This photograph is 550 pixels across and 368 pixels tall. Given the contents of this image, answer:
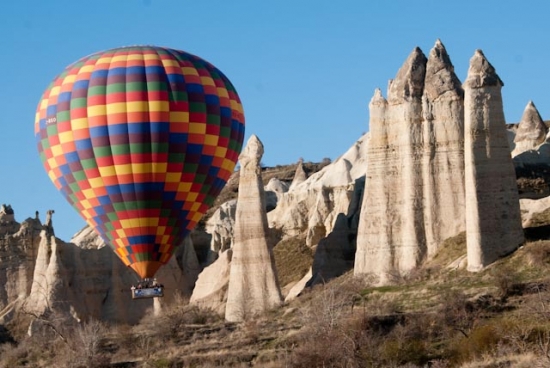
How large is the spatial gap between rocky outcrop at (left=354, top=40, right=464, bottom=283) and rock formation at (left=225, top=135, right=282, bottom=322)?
14.9 feet

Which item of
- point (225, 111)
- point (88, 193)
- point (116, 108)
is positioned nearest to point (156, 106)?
point (116, 108)

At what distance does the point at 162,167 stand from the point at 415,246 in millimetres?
11172

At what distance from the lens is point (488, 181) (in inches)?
2083

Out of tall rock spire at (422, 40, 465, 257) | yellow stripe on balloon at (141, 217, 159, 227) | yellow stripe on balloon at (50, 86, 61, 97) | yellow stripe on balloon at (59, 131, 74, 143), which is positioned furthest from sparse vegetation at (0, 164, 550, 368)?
yellow stripe on balloon at (50, 86, 61, 97)

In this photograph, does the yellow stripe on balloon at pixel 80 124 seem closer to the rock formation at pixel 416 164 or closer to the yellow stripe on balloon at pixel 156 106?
the yellow stripe on balloon at pixel 156 106

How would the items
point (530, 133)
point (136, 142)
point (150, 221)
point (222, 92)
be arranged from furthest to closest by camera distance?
point (530, 133) → point (222, 92) → point (150, 221) → point (136, 142)

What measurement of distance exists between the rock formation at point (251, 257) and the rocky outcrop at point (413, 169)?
4.54 metres

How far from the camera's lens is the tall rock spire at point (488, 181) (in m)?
52.6

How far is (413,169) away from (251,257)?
26.5 feet

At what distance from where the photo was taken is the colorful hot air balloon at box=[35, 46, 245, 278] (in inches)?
1970

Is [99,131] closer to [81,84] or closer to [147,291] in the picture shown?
[81,84]

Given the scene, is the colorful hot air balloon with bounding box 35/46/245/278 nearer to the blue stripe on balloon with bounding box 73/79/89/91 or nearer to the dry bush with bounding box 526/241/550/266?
the blue stripe on balloon with bounding box 73/79/89/91

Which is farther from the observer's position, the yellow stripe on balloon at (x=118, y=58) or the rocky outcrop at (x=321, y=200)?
the rocky outcrop at (x=321, y=200)

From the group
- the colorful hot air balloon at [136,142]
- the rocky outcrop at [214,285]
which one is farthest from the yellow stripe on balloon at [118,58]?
the rocky outcrop at [214,285]
